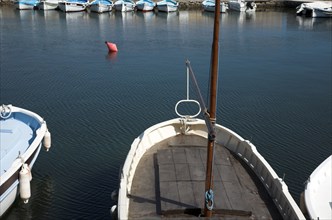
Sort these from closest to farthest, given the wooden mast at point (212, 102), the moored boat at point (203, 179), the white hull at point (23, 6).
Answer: the wooden mast at point (212, 102), the moored boat at point (203, 179), the white hull at point (23, 6)

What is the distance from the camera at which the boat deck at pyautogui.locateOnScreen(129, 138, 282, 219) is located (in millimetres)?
11242

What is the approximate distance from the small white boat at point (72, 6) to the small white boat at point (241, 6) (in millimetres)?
24091

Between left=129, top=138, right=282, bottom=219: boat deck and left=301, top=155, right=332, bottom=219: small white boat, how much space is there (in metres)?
1.78

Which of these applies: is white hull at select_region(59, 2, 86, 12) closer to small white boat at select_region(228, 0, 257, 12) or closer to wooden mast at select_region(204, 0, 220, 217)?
small white boat at select_region(228, 0, 257, 12)

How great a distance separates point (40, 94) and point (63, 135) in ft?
25.3

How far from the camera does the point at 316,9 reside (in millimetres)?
65188

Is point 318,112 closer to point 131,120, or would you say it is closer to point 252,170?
point 131,120

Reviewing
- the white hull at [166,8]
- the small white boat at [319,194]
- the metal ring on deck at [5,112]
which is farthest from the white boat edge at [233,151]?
the white hull at [166,8]

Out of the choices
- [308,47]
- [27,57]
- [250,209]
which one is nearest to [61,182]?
[250,209]

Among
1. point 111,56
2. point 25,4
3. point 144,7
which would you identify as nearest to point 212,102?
point 111,56

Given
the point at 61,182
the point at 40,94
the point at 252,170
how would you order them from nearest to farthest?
the point at 252,170
the point at 61,182
the point at 40,94

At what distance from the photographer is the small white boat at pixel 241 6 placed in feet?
233

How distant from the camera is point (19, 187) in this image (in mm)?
15203

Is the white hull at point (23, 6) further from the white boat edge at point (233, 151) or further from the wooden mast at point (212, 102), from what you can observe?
the wooden mast at point (212, 102)
